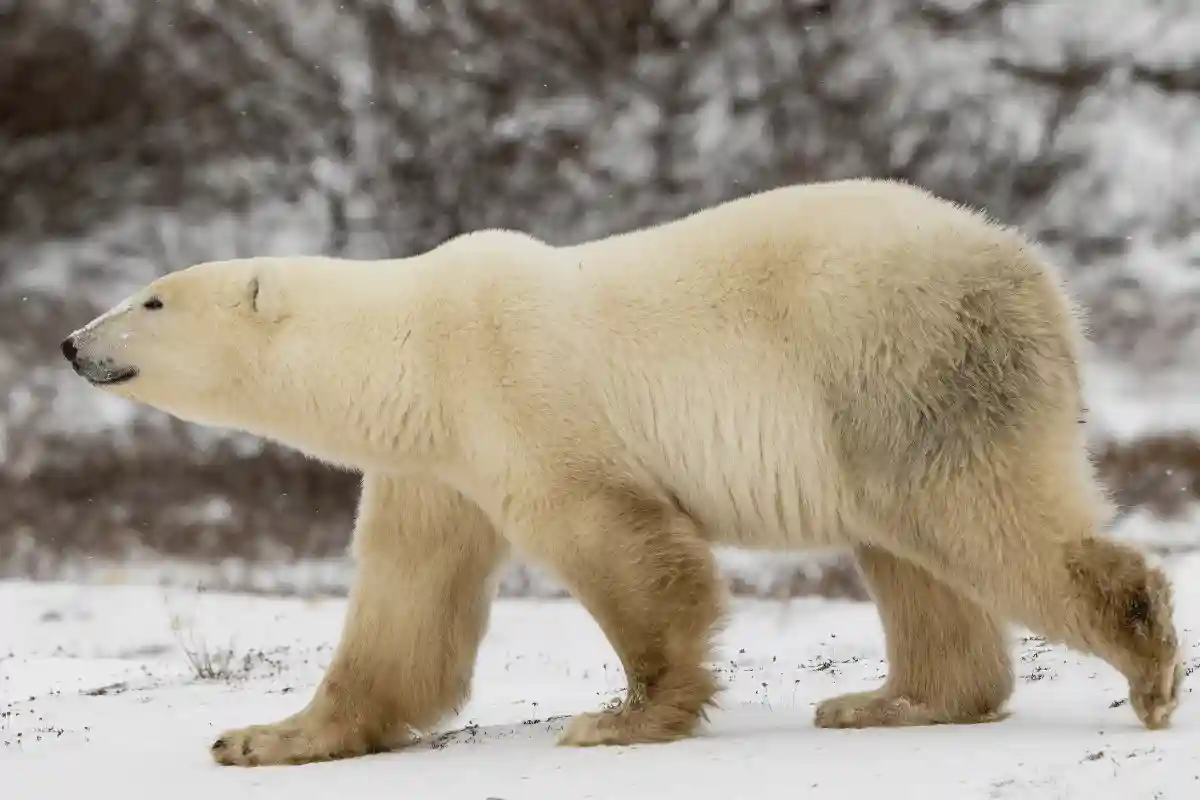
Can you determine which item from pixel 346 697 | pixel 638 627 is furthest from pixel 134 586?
pixel 638 627

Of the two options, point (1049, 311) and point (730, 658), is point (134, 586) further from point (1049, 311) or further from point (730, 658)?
point (1049, 311)

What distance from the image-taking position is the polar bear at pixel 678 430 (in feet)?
11.4

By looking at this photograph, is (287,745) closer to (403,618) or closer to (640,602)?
(403,618)

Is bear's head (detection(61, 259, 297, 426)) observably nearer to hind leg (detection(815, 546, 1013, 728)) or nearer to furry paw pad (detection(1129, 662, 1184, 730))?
hind leg (detection(815, 546, 1013, 728))

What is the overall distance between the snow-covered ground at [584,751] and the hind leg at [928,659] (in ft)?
0.39

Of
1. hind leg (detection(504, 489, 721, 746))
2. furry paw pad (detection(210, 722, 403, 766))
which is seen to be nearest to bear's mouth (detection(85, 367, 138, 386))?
furry paw pad (detection(210, 722, 403, 766))

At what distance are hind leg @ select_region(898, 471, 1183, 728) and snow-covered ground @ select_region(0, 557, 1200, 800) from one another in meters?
0.15

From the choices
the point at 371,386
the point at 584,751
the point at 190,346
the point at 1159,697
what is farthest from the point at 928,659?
the point at 190,346

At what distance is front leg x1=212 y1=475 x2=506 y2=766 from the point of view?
397 cm

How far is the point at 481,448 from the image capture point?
12.1ft

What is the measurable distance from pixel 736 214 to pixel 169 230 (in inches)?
447

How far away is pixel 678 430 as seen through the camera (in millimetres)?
3783

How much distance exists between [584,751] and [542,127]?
38.0 ft

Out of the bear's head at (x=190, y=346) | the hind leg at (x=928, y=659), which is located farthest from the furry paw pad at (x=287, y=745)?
the hind leg at (x=928, y=659)
